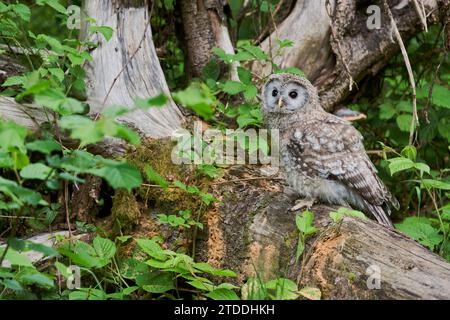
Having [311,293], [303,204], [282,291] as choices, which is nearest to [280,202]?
[303,204]

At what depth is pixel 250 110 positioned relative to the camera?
16.2 ft

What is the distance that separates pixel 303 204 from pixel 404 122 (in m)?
1.87

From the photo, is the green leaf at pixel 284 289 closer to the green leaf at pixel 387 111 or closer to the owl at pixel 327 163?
the owl at pixel 327 163

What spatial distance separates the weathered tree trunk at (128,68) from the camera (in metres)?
4.70

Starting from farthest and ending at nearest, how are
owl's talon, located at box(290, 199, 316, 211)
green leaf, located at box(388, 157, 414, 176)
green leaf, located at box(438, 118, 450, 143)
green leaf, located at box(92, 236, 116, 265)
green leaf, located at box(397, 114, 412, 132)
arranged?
green leaf, located at box(438, 118, 450, 143) → green leaf, located at box(397, 114, 412, 132) → owl's talon, located at box(290, 199, 316, 211) → green leaf, located at box(388, 157, 414, 176) → green leaf, located at box(92, 236, 116, 265)

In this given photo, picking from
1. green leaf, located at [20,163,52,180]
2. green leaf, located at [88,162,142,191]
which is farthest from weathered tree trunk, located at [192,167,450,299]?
green leaf, located at [20,163,52,180]

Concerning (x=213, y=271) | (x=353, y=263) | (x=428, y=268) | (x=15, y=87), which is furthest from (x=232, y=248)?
(x=15, y=87)

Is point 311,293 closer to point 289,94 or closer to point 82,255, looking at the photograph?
point 82,255

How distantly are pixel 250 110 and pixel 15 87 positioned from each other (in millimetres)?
1646

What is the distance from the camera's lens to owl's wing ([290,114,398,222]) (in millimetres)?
4301

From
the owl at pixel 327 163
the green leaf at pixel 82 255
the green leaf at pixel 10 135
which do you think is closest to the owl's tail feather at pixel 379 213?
the owl at pixel 327 163

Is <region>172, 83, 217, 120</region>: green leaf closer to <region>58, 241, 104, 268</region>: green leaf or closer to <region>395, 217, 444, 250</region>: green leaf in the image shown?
<region>58, 241, 104, 268</region>: green leaf

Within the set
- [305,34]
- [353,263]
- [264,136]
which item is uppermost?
[305,34]
